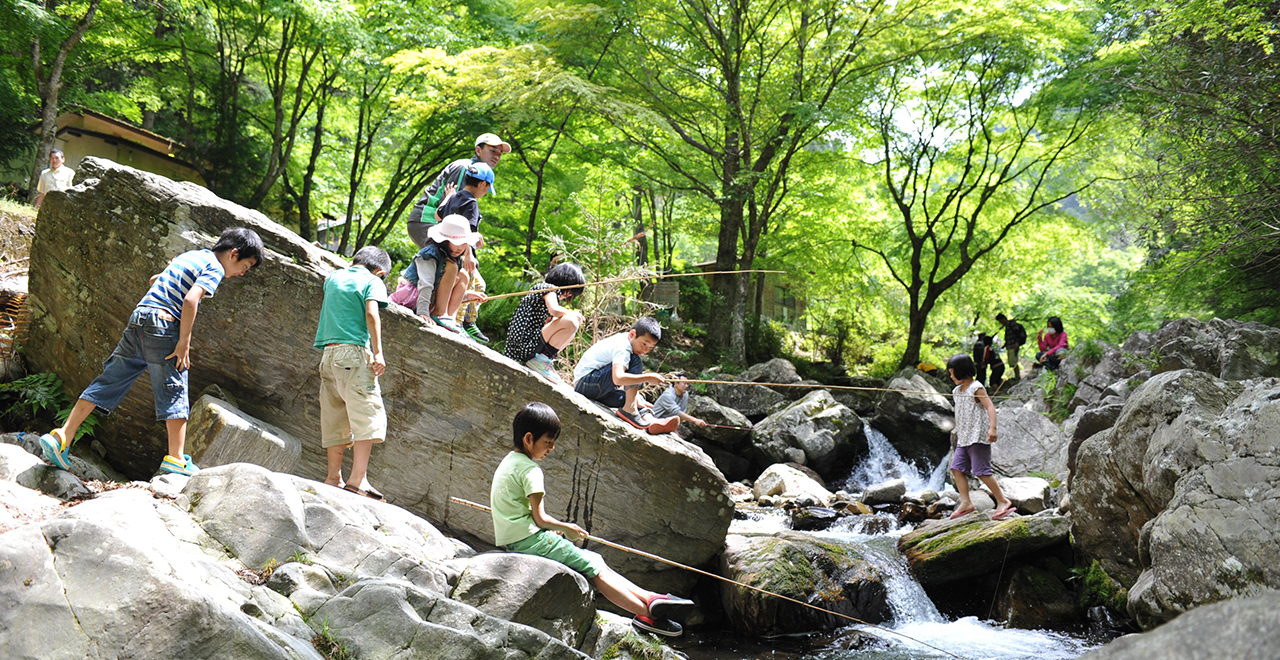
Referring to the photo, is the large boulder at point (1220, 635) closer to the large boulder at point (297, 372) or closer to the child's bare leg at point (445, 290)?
the large boulder at point (297, 372)

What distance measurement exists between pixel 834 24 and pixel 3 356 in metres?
15.5

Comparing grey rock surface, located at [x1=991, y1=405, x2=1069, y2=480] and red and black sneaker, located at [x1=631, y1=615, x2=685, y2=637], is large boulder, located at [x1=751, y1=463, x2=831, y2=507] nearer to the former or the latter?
grey rock surface, located at [x1=991, y1=405, x2=1069, y2=480]

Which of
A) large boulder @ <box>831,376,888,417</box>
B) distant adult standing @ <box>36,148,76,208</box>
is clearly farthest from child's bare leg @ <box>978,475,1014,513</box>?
distant adult standing @ <box>36,148,76,208</box>

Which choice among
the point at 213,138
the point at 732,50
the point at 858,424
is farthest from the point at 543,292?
the point at 213,138

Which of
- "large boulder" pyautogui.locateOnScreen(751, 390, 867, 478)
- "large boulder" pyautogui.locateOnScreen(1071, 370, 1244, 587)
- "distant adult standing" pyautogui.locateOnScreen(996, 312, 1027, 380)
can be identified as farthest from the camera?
"distant adult standing" pyautogui.locateOnScreen(996, 312, 1027, 380)

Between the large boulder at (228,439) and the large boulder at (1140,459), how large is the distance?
23.0 feet

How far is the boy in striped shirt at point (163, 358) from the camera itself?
496 centimetres

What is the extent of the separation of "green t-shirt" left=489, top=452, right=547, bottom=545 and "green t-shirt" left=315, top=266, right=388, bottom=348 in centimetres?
174

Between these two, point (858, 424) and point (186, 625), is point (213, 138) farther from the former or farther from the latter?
point (186, 625)

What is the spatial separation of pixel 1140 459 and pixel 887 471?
719 centimetres

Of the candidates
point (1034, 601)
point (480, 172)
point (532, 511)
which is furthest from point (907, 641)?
point (480, 172)

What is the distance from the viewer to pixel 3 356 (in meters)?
6.68

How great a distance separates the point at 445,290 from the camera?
269 inches

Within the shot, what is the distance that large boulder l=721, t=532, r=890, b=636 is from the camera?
261 inches
